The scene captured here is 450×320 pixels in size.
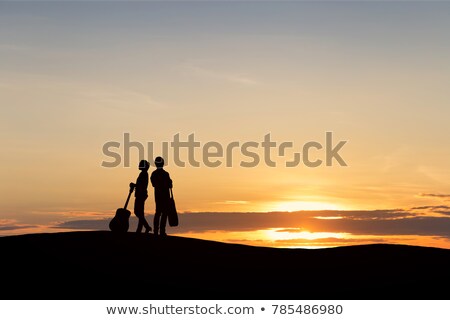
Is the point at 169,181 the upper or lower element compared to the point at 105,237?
upper

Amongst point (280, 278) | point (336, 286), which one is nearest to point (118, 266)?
point (280, 278)

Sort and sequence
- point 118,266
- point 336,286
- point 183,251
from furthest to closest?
point 183,251, point 118,266, point 336,286

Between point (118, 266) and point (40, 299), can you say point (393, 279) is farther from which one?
point (40, 299)

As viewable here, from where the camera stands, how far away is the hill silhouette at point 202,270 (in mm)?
17859

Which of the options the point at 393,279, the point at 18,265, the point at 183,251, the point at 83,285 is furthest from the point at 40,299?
the point at 393,279

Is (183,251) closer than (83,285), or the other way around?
(83,285)

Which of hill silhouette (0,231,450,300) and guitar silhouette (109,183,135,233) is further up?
guitar silhouette (109,183,135,233)

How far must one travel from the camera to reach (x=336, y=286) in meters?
18.7

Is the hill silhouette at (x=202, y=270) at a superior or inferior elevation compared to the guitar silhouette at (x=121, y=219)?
inferior

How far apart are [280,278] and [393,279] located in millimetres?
2967

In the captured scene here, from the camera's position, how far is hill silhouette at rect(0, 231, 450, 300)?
17.9m

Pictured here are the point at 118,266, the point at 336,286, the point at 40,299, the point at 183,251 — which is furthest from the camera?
the point at 183,251

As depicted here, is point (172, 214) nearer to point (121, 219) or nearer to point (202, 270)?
point (121, 219)

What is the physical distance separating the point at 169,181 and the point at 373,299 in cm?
813
